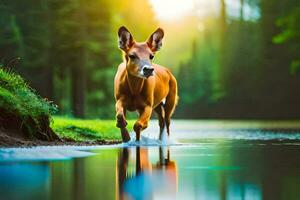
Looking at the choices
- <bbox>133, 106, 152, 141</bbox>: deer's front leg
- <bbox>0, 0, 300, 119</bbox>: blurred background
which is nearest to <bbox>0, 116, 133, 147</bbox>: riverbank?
<bbox>133, 106, 152, 141</bbox>: deer's front leg

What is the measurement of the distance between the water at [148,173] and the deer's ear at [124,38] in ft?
6.11

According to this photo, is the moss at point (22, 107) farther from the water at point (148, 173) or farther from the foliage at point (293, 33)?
the foliage at point (293, 33)

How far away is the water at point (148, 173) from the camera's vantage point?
24.0 ft

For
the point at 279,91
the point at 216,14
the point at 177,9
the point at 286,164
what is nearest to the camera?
the point at 286,164

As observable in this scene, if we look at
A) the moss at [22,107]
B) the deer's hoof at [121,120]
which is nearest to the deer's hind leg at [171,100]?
the moss at [22,107]

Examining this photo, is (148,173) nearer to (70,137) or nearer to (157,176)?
Result: (157,176)

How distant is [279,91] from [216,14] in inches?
934

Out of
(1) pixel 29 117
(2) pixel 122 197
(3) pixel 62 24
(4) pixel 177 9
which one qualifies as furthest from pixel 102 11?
(4) pixel 177 9

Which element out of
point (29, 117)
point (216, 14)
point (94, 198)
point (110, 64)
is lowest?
point (94, 198)

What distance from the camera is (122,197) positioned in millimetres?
6879

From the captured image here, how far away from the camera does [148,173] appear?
9406 mm

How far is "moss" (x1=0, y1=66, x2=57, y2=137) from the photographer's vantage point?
13.5 metres

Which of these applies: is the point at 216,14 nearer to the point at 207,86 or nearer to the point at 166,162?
the point at 207,86

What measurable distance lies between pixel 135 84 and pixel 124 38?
86 cm
